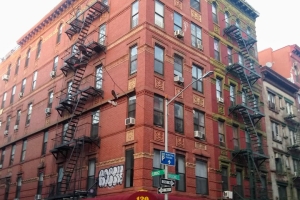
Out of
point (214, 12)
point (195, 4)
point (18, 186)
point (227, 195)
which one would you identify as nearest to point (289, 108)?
point (214, 12)

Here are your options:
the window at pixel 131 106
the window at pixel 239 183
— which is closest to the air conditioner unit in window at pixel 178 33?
the window at pixel 131 106

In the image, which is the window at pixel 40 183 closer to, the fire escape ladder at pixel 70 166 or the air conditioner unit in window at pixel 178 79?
the fire escape ladder at pixel 70 166

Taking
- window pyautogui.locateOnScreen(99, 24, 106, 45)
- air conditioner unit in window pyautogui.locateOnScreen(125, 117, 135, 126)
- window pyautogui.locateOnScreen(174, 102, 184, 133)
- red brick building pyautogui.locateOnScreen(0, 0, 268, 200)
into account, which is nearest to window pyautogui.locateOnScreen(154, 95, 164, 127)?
red brick building pyautogui.locateOnScreen(0, 0, 268, 200)

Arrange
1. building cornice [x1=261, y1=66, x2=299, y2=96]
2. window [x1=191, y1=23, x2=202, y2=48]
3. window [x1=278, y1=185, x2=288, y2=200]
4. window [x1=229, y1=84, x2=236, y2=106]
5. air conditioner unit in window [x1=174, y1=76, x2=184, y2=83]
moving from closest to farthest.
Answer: air conditioner unit in window [x1=174, y1=76, x2=184, y2=83], window [x1=191, y1=23, x2=202, y2=48], window [x1=229, y1=84, x2=236, y2=106], window [x1=278, y1=185, x2=288, y2=200], building cornice [x1=261, y1=66, x2=299, y2=96]

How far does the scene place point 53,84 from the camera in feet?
101

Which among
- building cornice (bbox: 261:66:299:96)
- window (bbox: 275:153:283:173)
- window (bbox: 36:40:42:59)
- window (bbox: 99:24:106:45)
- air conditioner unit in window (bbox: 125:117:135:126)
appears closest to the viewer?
air conditioner unit in window (bbox: 125:117:135:126)

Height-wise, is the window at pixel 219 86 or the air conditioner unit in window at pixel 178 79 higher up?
the window at pixel 219 86

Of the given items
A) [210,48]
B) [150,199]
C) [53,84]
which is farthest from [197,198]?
[53,84]

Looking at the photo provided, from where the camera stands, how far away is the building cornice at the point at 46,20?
108 ft

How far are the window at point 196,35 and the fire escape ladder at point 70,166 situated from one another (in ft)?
37.0

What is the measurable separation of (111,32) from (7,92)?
763 inches

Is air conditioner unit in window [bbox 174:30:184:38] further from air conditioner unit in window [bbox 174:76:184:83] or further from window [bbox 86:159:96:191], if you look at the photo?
window [bbox 86:159:96:191]

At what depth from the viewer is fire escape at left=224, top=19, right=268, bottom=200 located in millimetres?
26797

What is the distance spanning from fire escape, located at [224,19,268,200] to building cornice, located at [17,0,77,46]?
1500 cm
